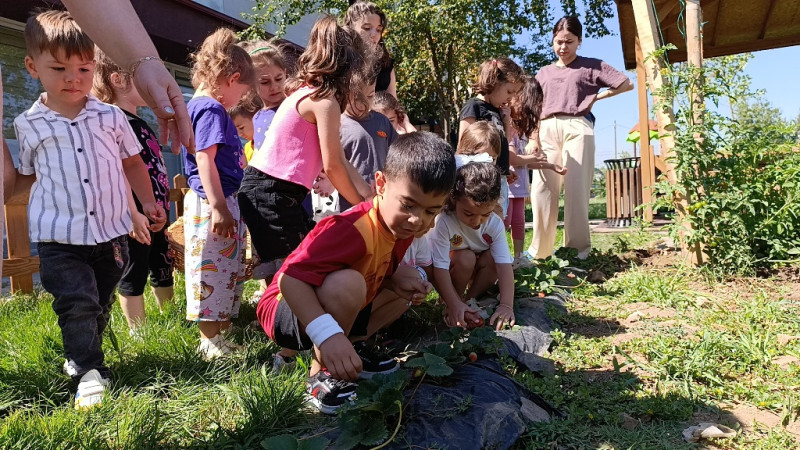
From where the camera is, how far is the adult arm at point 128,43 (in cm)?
165

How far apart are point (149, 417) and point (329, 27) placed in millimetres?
1875

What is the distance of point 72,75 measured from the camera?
2.42 m

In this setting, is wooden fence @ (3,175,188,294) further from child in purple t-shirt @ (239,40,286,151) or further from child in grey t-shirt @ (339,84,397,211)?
child in grey t-shirt @ (339,84,397,211)

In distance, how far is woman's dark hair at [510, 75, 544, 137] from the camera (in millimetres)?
5004

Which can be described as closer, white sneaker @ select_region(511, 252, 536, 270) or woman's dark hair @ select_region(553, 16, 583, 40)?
white sneaker @ select_region(511, 252, 536, 270)

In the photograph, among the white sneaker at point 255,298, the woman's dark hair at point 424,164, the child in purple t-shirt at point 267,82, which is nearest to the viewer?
the woman's dark hair at point 424,164

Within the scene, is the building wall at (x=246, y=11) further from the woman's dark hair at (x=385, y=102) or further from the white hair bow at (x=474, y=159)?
the white hair bow at (x=474, y=159)

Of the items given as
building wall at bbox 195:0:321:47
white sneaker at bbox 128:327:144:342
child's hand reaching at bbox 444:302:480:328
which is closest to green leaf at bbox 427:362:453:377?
child's hand reaching at bbox 444:302:480:328

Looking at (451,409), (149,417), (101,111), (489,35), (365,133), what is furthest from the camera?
(489,35)

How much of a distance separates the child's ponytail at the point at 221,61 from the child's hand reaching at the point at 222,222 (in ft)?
2.38

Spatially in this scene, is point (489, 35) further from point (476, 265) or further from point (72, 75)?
point (72, 75)

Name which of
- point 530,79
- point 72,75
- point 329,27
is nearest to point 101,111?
point 72,75

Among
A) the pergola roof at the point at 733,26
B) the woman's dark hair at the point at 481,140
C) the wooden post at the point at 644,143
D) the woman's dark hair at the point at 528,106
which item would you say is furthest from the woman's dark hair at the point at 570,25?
the woman's dark hair at the point at 481,140

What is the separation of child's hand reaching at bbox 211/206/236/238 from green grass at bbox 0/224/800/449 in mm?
555
